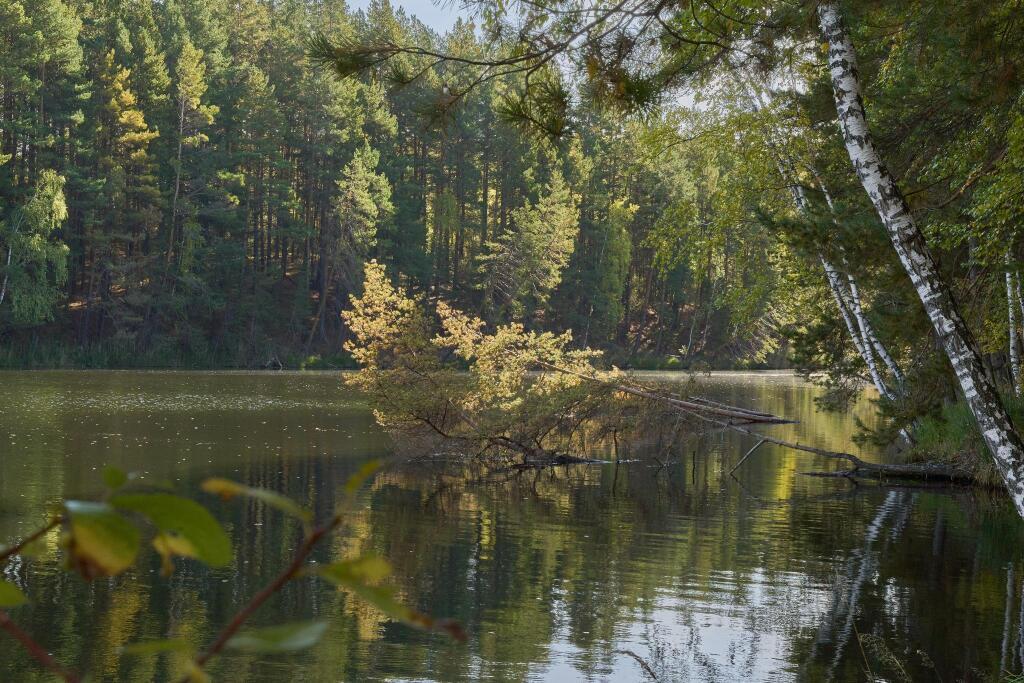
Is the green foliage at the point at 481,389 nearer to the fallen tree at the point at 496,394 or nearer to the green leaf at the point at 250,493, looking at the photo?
the fallen tree at the point at 496,394

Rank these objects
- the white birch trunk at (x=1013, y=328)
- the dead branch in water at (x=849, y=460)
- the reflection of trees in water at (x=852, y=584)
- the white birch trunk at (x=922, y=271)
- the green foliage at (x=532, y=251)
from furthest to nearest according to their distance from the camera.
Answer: the green foliage at (x=532, y=251) → the dead branch in water at (x=849, y=460) → the white birch trunk at (x=1013, y=328) → the reflection of trees in water at (x=852, y=584) → the white birch trunk at (x=922, y=271)

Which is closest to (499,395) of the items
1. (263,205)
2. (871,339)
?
(871,339)

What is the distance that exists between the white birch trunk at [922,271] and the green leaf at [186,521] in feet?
23.0

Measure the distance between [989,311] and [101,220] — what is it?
129 ft

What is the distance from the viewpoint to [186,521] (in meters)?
0.70

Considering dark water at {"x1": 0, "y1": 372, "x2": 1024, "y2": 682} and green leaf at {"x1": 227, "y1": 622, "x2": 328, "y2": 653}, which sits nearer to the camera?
green leaf at {"x1": 227, "y1": 622, "x2": 328, "y2": 653}

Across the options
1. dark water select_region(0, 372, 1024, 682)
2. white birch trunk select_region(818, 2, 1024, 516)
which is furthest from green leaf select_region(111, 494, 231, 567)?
white birch trunk select_region(818, 2, 1024, 516)

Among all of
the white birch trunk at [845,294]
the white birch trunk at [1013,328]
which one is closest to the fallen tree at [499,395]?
the white birch trunk at [845,294]

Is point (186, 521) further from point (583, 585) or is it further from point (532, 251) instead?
point (532, 251)

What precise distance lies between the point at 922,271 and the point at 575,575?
474 cm

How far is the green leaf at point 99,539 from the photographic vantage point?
2.17 ft

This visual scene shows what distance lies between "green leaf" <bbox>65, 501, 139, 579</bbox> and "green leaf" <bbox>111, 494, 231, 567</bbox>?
0.02 metres

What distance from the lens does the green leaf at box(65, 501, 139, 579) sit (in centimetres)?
66

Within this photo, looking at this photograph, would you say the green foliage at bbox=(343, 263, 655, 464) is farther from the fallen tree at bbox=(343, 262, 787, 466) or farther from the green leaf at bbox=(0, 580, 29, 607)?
the green leaf at bbox=(0, 580, 29, 607)
